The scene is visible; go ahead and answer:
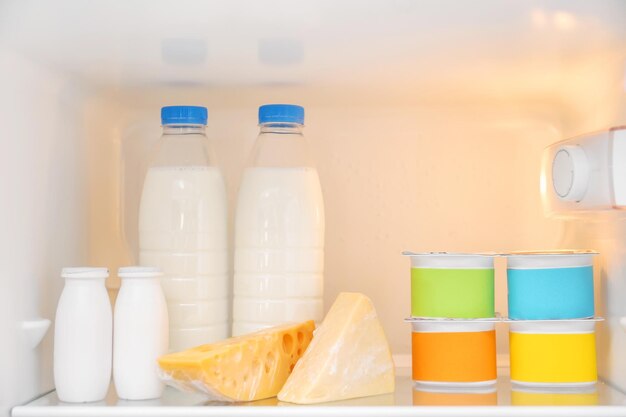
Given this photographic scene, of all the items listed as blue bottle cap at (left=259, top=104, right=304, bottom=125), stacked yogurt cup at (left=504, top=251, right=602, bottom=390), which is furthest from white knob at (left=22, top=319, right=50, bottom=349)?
stacked yogurt cup at (left=504, top=251, right=602, bottom=390)

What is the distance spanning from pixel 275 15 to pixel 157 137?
50cm

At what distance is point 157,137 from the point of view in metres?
1.48

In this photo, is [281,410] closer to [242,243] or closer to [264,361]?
[264,361]

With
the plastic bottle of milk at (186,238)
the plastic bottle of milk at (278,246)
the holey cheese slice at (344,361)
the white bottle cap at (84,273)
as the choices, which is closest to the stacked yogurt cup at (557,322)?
the holey cheese slice at (344,361)

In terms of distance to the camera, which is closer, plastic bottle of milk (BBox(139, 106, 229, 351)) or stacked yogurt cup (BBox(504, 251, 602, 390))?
stacked yogurt cup (BBox(504, 251, 602, 390))

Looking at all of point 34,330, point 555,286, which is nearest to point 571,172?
point 555,286

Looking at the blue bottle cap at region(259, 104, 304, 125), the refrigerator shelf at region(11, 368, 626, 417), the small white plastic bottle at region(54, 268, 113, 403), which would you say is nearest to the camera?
the refrigerator shelf at region(11, 368, 626, 417)

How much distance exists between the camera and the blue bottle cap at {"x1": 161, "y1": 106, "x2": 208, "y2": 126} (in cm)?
129

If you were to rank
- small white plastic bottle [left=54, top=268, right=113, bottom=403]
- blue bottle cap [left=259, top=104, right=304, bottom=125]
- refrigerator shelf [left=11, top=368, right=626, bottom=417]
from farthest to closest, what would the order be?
1. blue bottle cap [left=259, top=104, right=304, bottom=125]
2. small white plastic bottle [left=54, top=268, right=113, bottom=403]
3. refrigerator shelf [left=11, top=368, right=626, bottom=417]

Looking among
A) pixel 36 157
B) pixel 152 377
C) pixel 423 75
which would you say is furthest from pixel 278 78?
pixel 152 377

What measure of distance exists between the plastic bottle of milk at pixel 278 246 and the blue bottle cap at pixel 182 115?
10 centimetres

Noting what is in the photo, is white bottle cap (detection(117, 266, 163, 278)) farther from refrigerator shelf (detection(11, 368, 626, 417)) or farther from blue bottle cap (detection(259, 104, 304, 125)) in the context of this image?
blue bottle cap (detection(259, 104, 304, 125))

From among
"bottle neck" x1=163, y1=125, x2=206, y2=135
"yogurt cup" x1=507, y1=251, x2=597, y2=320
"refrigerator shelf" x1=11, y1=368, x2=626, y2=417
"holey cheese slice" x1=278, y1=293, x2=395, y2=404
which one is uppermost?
"bottle neck" x1=163, y1=125, x2=206, y2=135

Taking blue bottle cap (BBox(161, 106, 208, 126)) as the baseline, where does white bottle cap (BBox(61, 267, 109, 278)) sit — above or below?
below
